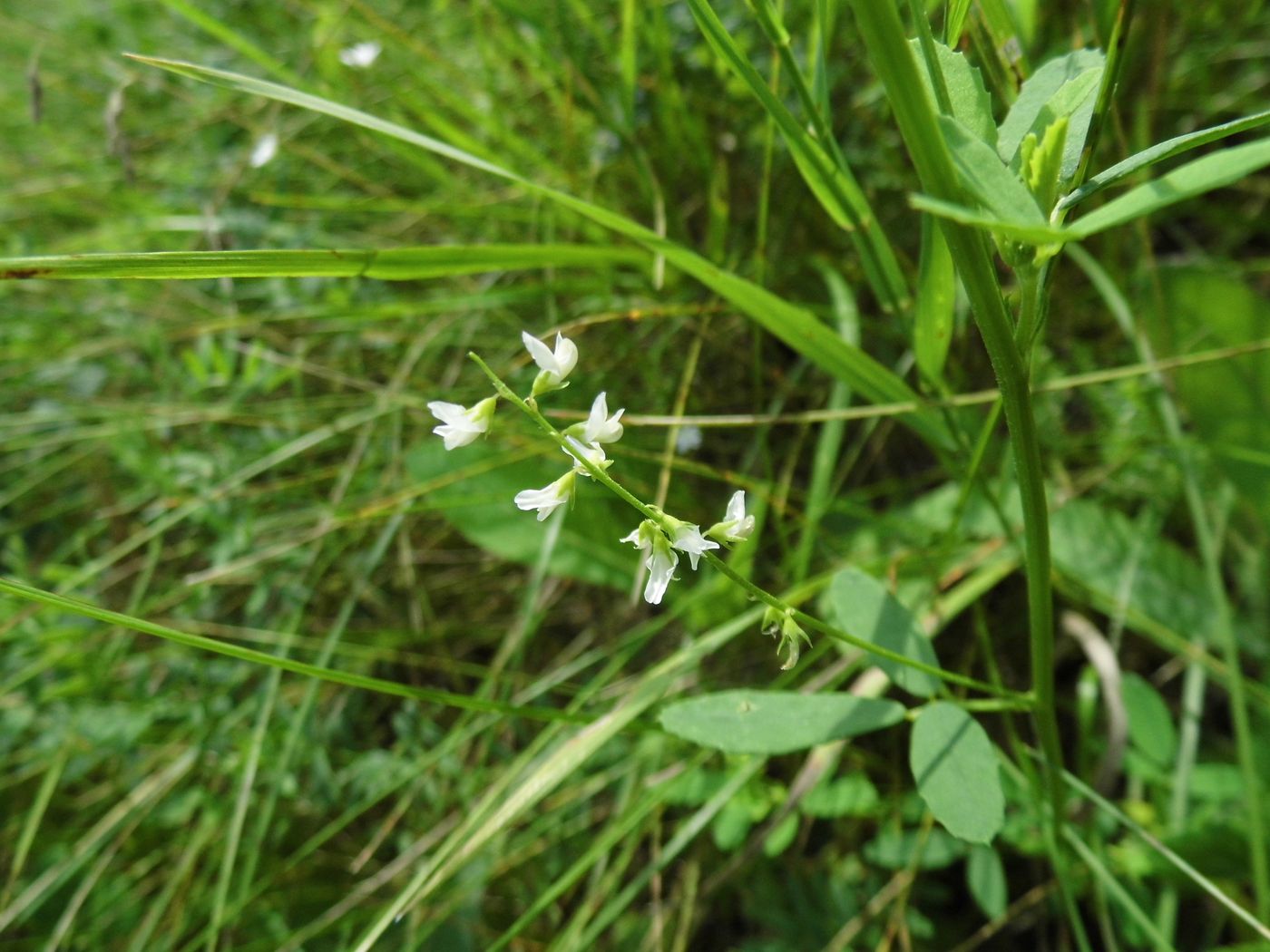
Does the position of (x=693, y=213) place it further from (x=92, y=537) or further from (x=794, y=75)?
(x=92, y=537)

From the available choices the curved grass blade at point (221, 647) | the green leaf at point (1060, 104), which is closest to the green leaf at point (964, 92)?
the green leaf at point (1060, 104)

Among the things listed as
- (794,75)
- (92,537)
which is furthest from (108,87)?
(794,75)

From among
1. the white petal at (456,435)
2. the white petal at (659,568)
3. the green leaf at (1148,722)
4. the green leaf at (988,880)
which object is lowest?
the green leaf at (988,880)

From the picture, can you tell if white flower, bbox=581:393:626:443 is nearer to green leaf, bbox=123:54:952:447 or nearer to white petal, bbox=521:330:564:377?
white petal, bbox=521:330:564:377

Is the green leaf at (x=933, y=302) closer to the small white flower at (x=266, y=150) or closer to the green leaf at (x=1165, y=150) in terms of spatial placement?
the green leaf at (x=1165, y=150)

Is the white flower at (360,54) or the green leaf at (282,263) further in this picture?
the white flower at (360,54)

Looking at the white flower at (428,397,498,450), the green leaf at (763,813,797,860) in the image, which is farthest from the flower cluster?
the green leaf at (763,813,797,860)

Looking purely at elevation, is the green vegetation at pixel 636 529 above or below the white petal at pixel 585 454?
below

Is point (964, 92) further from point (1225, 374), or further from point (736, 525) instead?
point (1225, 374)
